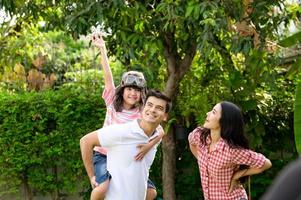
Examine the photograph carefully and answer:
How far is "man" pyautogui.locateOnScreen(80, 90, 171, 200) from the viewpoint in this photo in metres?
4.20

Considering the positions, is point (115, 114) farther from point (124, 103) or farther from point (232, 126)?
point (232, 126)

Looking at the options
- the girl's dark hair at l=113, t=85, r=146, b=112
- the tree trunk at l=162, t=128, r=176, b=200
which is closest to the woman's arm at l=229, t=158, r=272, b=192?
the girl's dark hair at l=113, t=85, r=146, b=112

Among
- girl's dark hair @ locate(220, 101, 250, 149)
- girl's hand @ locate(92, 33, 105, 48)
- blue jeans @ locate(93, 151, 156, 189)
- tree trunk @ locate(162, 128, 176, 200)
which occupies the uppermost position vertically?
girl's hand @ locate(92, 33, 105, 48)

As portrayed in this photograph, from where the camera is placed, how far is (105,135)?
4.12 metres

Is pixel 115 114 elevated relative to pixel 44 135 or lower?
elevated

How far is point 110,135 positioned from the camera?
13.6ft

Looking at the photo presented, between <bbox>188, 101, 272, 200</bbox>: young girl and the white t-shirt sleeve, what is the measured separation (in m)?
0.63

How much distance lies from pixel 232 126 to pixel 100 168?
1.00m

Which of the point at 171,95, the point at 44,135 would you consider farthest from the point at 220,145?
the point at 44,135

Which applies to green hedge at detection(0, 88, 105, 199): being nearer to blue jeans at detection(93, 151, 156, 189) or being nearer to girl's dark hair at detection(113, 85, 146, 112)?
girl's dark hair at detection(113, 85, 146, 112)

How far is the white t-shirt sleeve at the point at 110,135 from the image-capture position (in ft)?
13.5

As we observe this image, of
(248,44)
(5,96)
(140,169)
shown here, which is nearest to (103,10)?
(248,44)

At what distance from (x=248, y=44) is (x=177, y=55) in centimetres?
161

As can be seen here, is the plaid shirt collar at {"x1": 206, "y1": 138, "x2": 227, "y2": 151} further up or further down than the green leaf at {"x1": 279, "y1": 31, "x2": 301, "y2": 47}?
further down
